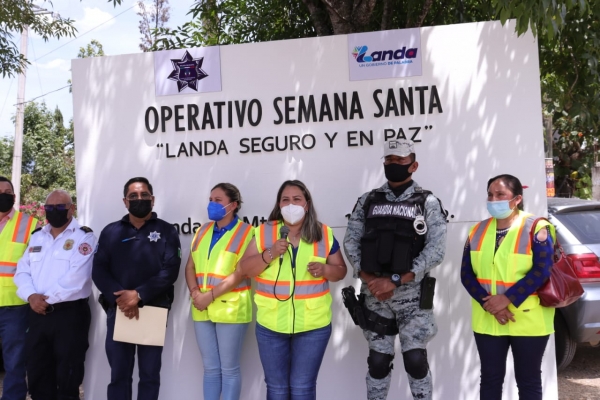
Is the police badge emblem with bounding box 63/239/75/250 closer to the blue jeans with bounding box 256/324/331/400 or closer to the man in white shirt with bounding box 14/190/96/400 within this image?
the man in white shirt with bounding box 14/190/96/400

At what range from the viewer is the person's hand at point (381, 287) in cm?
384

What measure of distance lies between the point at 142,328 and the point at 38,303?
815 mm

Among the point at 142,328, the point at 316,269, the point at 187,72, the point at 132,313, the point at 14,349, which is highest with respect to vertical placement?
the point at 187,72

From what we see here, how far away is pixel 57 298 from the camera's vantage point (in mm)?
4469

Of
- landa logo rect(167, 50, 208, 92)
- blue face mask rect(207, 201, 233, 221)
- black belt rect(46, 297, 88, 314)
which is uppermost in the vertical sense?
landa logo rect(167, 50, 208, 92)

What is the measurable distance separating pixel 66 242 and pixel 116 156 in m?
0.95

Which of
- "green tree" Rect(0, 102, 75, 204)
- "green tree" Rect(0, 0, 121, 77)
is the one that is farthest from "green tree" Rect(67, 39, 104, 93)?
"green tree" Rect(0, 0, 121, 77)

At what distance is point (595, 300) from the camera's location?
214 inches

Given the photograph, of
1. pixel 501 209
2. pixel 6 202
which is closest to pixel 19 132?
pixel 6 202

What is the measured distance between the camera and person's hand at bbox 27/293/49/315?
4.41m

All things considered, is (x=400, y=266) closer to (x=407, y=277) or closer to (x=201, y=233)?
(x=407, y=277)

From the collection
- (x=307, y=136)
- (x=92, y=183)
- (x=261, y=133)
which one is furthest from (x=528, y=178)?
(x=92, y=183)

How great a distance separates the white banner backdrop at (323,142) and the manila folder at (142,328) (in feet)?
2.30

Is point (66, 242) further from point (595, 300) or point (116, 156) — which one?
point (595, 300)
